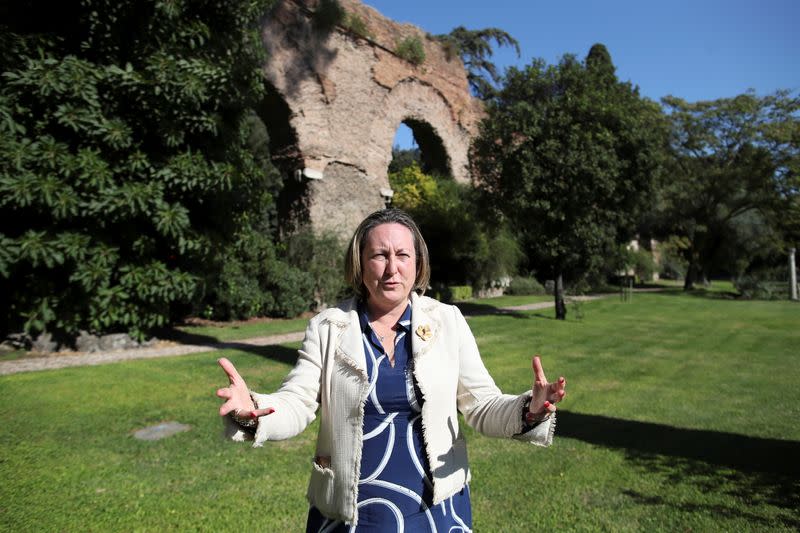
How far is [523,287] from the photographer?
23641 mm

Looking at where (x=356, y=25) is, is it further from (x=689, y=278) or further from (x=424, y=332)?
(x=689, y=278)

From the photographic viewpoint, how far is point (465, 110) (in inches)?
834

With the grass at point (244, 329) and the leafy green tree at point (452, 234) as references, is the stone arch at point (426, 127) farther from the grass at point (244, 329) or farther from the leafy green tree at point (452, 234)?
the grass at point (244, 329)

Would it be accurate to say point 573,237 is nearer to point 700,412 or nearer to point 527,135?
point 527,135

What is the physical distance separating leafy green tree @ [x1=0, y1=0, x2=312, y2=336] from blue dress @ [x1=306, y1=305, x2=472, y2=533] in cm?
706

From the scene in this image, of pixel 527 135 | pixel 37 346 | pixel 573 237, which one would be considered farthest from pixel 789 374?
pixel 37 346

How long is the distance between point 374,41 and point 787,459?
15.6 meters

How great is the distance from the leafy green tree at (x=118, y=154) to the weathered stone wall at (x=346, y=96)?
575 cm

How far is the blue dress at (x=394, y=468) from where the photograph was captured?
1704 mm

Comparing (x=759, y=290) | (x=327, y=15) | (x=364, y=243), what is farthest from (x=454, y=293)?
(x=364, y=243)

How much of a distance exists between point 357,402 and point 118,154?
309 inches

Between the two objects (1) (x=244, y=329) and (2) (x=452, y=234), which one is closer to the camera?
(1) (x=244, y=329)

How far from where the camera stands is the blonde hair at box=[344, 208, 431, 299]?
1.98 metres

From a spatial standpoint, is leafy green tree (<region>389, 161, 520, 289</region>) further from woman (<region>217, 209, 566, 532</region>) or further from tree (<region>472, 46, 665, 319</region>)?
woman (<region>217, 209, 566, 532</region>)
